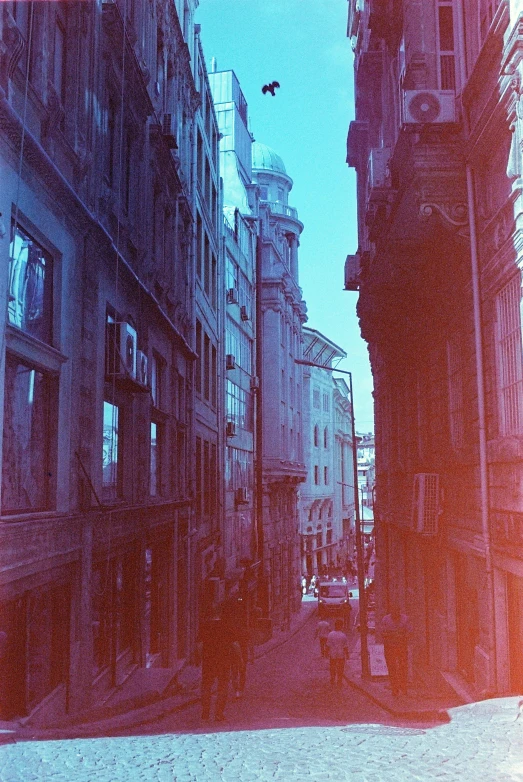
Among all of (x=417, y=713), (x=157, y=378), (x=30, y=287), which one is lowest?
(x=417, y=713)

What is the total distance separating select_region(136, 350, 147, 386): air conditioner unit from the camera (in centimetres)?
1491

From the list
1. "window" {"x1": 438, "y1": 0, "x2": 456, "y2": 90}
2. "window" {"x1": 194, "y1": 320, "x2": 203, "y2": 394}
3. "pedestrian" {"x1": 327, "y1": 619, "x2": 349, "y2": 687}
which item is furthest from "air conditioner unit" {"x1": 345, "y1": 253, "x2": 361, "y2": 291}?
"pedestrian" {"x1": 327, "y1": 619, "x2": 349, "y2": 687}

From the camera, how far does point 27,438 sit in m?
9.98

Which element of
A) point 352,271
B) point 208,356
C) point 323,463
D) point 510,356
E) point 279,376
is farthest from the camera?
point 323,463

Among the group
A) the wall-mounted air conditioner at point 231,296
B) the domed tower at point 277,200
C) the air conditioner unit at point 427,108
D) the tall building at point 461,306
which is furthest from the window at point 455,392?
the domed tower at point 277,200

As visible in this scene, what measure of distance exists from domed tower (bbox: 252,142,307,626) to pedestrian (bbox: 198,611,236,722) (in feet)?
83.4

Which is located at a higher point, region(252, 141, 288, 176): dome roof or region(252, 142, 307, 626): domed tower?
region(252, 141, 288, 176): dome roof

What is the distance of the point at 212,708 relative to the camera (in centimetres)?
1199

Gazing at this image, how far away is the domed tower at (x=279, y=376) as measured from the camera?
4178 cm

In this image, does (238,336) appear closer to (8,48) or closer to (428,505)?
(428,505)

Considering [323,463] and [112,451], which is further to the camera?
[323,463]

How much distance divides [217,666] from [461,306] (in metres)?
7.20

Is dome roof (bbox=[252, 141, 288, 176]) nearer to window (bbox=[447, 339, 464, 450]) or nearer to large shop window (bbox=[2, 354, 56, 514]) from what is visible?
window (bbox=[447, 339, 464, 450])

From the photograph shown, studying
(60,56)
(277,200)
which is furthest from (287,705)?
(277,200)
